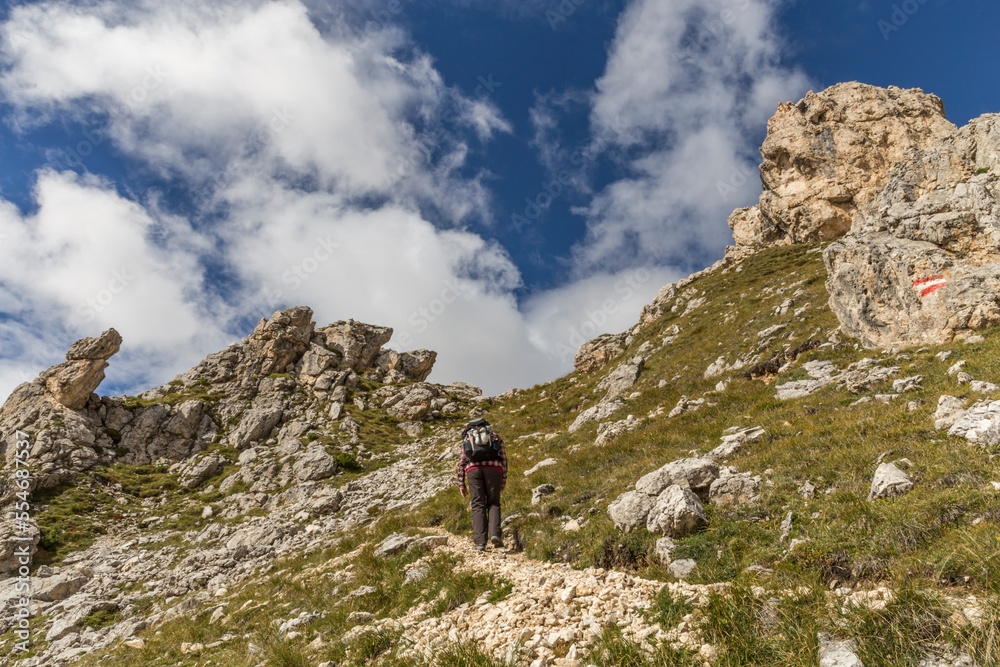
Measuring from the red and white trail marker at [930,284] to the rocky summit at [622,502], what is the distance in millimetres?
79

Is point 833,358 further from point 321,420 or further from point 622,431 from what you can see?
point 321,420

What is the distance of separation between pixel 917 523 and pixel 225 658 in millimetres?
11426

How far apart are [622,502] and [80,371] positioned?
50.0 meters

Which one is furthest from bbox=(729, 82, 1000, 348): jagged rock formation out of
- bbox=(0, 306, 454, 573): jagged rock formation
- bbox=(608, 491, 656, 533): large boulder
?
bbox=(0, 306, 454, 573): jagged rock formation

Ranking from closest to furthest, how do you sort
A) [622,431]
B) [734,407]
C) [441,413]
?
1. [734,407]
2. [622,431]
3. [441,413]

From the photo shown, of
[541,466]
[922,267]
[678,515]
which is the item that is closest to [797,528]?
[678,515]

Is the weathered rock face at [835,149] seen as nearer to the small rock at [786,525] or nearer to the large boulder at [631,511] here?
the large boulder at [631,511]

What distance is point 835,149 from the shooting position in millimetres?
58625

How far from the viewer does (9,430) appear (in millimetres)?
34031

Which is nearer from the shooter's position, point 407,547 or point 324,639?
point 324,639

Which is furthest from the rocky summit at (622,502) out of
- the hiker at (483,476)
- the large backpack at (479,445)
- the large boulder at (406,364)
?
the large boulder at (406,364)

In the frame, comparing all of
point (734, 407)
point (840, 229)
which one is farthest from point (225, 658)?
point (840, 229)

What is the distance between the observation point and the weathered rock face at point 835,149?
2170 inches

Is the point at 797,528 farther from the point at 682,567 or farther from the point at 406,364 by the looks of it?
the point at 406,364
